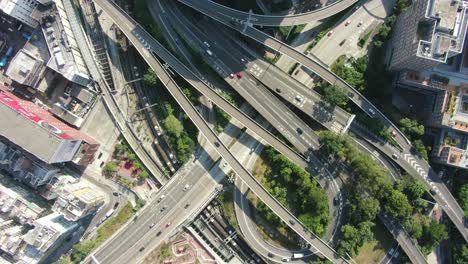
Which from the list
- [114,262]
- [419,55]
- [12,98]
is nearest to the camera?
[419,55]

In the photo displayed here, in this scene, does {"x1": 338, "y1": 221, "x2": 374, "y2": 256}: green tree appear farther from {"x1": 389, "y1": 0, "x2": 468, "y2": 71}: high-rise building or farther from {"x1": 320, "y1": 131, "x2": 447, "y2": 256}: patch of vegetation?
{"x1": 389, "y1": 0, "x2": 468, "y2": 71}: high-rise building

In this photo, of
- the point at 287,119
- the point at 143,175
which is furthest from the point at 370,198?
the point at 143,175

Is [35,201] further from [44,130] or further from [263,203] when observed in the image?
[263,203]

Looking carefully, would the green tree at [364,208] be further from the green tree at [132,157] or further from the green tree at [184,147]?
the green tree at [132,157]

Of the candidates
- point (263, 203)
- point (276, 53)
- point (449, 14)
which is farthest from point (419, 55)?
point (263, 203)

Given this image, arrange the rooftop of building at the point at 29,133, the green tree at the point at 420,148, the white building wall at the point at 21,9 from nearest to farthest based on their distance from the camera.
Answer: the rooftop of building at the point at 29,133 → the white building wall at the point at 21,9 → the green tree at the point at 420,148

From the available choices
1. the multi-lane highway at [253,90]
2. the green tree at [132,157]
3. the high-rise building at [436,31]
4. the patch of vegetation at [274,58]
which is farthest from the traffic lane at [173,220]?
the high-rise building at [436,31]
